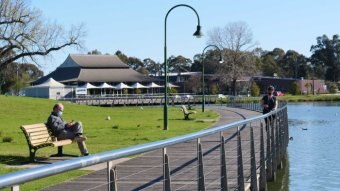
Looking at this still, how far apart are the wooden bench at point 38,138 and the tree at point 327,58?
510 feet

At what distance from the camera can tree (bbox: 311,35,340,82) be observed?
6476 inches

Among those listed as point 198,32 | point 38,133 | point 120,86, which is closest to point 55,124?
point 38,133

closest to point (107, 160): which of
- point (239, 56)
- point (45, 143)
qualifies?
point (45, 143)

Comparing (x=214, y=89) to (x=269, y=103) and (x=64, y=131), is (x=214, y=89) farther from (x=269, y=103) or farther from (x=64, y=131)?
(x=64, y=131)

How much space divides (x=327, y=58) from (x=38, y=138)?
6357 inches

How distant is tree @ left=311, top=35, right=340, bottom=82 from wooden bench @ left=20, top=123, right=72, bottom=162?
15535 cm

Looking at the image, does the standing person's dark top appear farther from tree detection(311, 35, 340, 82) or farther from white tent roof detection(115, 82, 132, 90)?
tree detection(311, 35, 340, 82)

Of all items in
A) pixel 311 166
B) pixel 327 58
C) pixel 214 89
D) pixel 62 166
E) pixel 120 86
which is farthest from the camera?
pixel 327 58

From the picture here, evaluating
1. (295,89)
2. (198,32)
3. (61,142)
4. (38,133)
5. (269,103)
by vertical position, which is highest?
(198,32)

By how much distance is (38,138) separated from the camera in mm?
13227

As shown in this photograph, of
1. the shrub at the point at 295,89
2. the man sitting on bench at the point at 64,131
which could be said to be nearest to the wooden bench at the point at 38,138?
the man sitting on bench at the point at 64,131

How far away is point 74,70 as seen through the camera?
379ft

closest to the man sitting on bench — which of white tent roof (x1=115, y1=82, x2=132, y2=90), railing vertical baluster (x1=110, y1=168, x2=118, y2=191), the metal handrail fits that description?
the metal handrail

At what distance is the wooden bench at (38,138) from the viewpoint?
1291 cm
